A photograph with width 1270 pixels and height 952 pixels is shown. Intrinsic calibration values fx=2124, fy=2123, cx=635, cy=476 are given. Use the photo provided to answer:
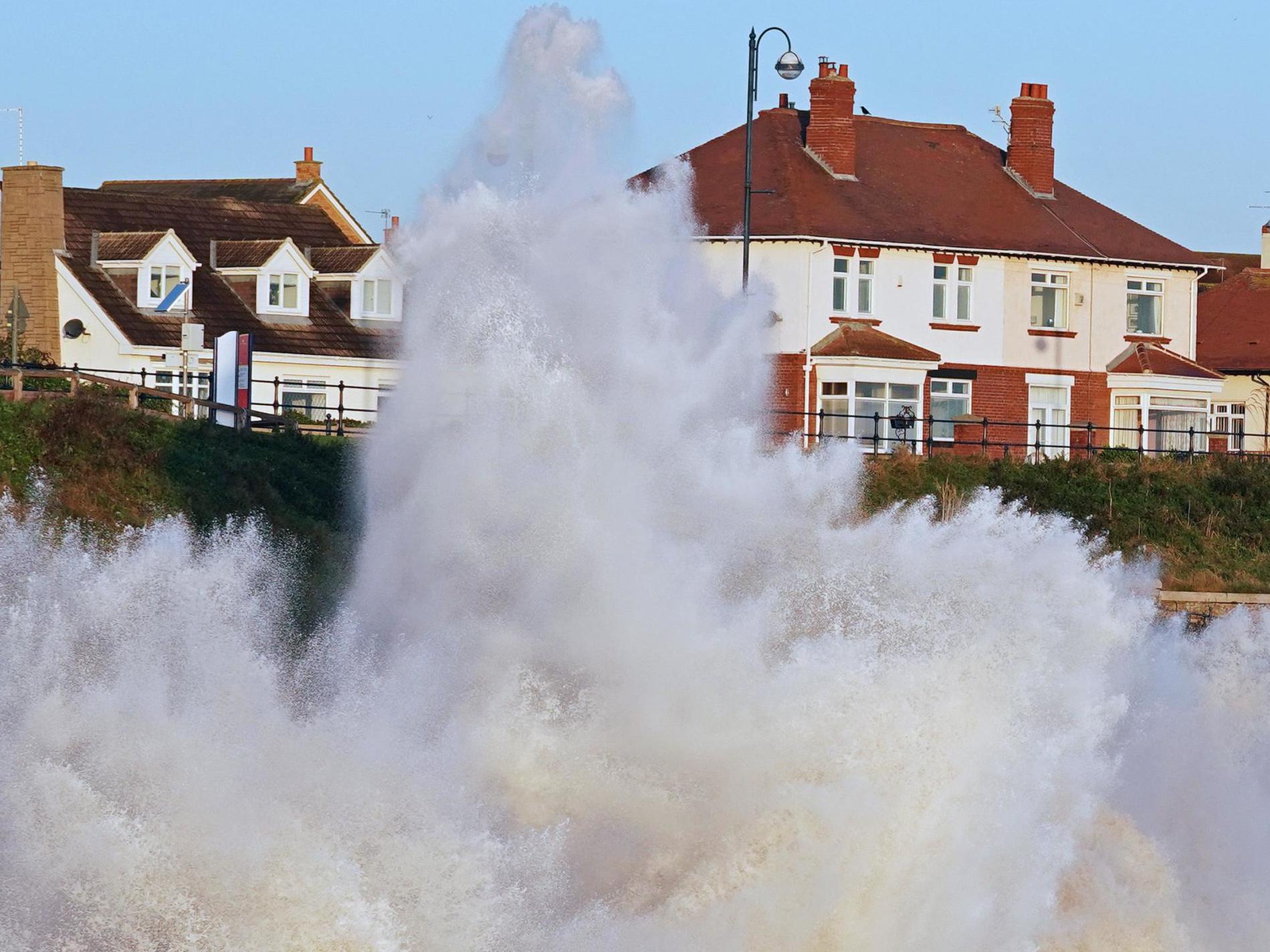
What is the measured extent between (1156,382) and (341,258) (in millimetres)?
20465

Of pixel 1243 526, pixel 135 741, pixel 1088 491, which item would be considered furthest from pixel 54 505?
pixel 1243 526

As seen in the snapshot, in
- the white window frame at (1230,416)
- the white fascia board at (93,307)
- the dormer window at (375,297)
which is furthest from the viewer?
the white window frame at (1230,416)

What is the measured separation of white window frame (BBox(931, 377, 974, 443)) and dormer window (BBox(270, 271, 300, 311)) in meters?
15.4

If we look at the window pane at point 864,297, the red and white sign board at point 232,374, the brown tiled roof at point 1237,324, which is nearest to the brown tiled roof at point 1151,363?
the brown tiled roof at point 1237,324

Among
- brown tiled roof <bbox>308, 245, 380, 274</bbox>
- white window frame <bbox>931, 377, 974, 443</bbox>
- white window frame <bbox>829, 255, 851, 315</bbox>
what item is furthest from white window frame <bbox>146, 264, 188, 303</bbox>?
white window frame <bbox>931, 377, 974, 443</bbox>

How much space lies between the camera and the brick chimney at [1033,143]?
53.7 m

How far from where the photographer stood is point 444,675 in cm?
2073

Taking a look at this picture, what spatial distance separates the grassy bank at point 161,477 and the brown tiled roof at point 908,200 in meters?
17.1

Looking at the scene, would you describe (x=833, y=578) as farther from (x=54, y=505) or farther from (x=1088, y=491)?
(x=1088, y=491)

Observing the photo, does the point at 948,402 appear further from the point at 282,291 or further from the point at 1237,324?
the point at 1237,324

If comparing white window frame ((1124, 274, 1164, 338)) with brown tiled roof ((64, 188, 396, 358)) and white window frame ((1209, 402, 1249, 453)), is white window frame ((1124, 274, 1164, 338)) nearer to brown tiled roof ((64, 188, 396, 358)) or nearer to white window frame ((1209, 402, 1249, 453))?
white window frame ((1209, 402, 1249, 453))

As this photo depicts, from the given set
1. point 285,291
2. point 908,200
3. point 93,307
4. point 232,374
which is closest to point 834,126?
point 908,200

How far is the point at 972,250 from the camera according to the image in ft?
164

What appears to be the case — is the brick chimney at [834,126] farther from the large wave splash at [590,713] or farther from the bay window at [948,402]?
the large wave splash at [590,713]
